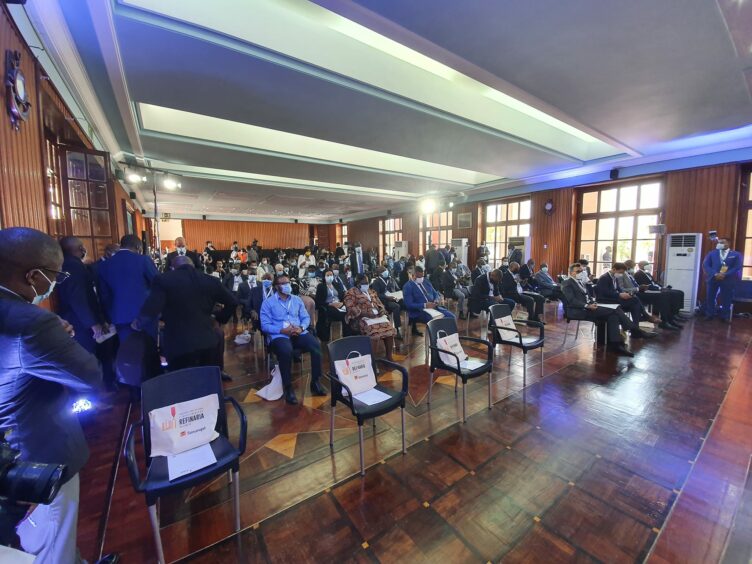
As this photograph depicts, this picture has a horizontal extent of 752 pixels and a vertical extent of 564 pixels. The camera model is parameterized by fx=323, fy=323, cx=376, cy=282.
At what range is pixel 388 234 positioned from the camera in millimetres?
16656

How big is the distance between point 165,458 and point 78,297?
6.62 feet

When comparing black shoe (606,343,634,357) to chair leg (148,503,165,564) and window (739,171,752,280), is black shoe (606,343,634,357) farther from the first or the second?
chair leg (148,503,165,564)

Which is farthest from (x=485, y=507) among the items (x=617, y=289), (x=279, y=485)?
(x=617, y=289)

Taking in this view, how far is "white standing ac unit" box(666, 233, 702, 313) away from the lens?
6.99 meters

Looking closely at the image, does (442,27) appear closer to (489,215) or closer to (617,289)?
(617,289)

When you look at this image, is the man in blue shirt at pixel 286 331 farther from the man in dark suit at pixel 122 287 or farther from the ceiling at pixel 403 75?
the ceiling at pixel 403 75

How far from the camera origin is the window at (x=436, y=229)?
13180 mm

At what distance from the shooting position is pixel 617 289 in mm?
5262

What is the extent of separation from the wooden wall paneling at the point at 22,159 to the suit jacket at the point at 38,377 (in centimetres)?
153

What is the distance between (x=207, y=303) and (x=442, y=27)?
3.18m

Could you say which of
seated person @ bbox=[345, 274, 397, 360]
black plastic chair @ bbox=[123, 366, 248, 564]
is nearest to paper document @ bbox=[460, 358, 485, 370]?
seated person @ bbox=[345, 274, 397, 360]

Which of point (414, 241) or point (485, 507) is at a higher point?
point (414, 241)

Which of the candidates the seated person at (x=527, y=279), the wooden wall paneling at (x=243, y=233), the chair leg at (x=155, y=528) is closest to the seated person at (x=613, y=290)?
the seated person at (x=527, y=279)

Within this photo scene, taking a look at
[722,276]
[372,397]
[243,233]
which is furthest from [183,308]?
[243,233]
